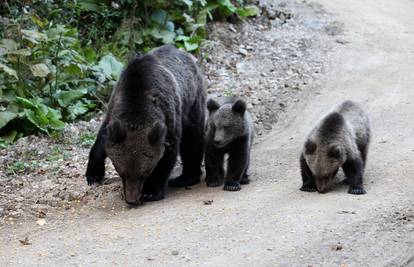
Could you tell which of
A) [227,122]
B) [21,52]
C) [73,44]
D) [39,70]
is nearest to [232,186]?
[227,122]

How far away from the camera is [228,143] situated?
37.1 feet

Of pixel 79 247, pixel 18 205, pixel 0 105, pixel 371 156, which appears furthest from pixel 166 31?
pixel 79 247

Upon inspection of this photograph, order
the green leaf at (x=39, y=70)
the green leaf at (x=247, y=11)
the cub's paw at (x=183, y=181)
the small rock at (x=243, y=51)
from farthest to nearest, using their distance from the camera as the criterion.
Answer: the green leaf at (x=247, y=11), the small rock at (x=243, y=51), the green leaf at (x=39, y=70), the cub's paw at (x=183, y=181)

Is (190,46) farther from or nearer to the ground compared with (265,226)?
nearer to the ground

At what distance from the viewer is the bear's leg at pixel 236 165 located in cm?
1116

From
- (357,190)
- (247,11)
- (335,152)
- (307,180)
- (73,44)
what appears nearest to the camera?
(357,190)

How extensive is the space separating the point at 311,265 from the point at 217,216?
188 centimetres

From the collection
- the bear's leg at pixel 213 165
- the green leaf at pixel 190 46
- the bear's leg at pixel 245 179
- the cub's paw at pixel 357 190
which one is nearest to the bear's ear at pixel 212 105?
the bear's leg at pixel 213 165

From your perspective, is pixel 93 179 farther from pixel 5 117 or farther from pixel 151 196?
pixel 5 117

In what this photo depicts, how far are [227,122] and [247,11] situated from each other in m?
8.97

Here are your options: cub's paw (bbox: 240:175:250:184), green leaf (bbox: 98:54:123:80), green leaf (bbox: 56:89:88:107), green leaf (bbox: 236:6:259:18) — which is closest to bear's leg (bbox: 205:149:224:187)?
cub's paw (bbox: 240:175:250:184)

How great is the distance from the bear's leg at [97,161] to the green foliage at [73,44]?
2644 mm

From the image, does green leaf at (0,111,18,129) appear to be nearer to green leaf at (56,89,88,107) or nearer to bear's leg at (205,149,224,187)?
green leaf at (56,89,88,107)

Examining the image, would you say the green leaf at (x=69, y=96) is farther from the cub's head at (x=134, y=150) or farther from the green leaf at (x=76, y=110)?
the cub's head at (x=134, y=150)
